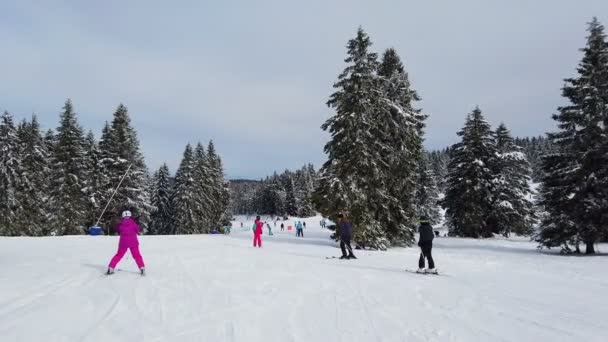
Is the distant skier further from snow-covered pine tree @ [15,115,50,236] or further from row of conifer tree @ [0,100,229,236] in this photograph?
snow-covered pine tree @ [15,115,50,236]

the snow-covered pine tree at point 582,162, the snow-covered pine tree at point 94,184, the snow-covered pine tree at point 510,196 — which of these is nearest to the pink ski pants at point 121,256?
the snow-covered pine tree at point 582,162

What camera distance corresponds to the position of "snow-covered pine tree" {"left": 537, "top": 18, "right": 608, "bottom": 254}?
22688mm

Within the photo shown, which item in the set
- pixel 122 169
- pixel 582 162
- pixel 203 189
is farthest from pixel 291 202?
pixel 582 162

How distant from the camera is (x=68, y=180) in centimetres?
3931

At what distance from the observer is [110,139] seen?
4334 centimetres

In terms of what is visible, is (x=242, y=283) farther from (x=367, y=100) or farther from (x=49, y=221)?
(x=49, y=221)

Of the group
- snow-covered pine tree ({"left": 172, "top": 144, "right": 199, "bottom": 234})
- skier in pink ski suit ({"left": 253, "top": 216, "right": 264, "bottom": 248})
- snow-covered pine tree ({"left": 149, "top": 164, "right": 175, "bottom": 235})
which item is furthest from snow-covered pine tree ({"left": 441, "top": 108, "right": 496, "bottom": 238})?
snow-covered pine tree ({"left": 149, "top": 164, "right": 175, "bottom": 235})

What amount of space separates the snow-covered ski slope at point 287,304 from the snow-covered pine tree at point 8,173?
99.1ft

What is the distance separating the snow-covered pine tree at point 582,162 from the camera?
22.7 metres

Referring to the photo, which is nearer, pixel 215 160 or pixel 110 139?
pixel 110 139

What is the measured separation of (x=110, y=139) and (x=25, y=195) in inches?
378

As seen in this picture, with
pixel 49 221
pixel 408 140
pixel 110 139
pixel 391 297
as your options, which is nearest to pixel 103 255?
pixel 391 297

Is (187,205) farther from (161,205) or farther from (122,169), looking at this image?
(161,205)

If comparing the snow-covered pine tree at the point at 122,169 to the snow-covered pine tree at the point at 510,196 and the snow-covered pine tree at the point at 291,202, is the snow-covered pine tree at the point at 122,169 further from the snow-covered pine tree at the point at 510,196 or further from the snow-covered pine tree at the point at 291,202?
the snow-covered pine tree at the point at 291,202
